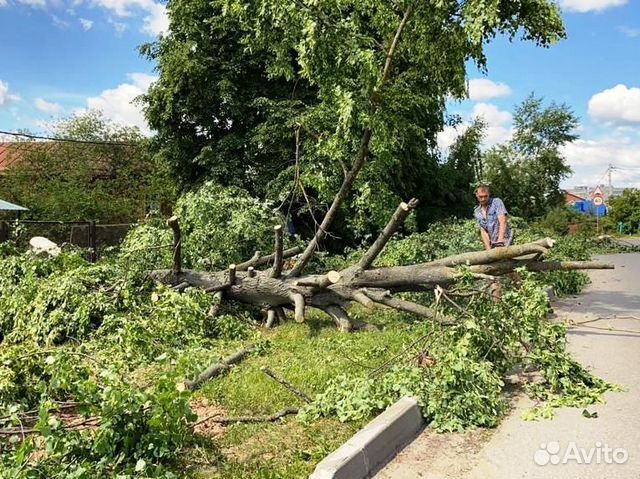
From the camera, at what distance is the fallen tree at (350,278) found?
7.18m

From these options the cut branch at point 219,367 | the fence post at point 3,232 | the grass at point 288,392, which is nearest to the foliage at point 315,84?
the grass at point 288,392

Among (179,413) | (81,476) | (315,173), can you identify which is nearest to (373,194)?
(315,173)

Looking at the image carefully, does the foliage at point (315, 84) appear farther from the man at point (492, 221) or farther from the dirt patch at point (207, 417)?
the dirt patch at point (207, 417)

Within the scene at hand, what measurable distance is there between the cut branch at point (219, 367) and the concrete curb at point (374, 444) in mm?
1666

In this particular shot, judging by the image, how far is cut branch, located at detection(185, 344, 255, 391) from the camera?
5156mm

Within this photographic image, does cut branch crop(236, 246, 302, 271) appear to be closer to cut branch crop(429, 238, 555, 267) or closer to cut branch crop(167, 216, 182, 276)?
cut branch crop(167, 216, 182, 276)

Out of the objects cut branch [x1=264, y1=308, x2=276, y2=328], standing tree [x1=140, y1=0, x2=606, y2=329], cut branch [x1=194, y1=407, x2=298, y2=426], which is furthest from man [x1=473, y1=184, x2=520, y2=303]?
cut branch [x1=194, y1=407, x2=298, y2=426]

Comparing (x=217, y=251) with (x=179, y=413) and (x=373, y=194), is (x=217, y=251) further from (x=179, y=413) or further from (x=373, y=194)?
(x=179, y=413)

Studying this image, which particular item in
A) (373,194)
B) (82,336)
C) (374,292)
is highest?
(373,194)

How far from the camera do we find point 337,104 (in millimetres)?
8625

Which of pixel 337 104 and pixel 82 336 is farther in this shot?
pixel 337 104

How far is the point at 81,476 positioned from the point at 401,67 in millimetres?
8832

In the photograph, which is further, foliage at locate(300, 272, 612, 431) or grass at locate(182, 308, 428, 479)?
foliage at locate(300, 272, 612, 431)

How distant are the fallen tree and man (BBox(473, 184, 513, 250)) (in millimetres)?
876
